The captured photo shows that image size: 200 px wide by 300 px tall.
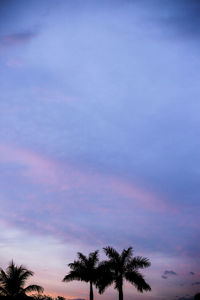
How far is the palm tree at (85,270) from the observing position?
37.6 m

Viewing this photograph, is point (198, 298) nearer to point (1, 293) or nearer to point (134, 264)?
point (134, 264)

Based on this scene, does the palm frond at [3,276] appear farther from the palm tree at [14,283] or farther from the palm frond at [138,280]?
the palm frond at [138,280]

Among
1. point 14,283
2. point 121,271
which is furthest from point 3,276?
point 121,271

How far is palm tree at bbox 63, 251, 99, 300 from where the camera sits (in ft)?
123

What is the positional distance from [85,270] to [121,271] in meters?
5.63

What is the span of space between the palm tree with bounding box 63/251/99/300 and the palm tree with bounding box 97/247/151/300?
2.40 metres

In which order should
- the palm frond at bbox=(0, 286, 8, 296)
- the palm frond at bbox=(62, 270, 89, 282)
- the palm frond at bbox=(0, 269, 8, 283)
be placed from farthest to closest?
the palm frond at bbox=(62, 270, 89, 282) < the palm frond at bbox=(0, 269, 8, 283) < the palm frond at bbox=(0, 286, 8, 296)

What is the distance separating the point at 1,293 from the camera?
32250mm

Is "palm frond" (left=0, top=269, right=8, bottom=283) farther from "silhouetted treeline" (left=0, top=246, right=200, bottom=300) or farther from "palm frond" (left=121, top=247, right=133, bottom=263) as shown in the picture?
"palm frond" (left=121, top=247, right=133, bottom=263)

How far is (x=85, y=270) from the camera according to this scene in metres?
38.1

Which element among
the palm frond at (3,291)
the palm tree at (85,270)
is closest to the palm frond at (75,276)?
the palm tree at (85,270)

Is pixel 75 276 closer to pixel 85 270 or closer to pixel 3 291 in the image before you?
pixel 85 270

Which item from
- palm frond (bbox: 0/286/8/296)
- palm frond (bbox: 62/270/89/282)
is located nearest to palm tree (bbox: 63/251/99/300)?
palm frond (bbox: 62/270/89/282)

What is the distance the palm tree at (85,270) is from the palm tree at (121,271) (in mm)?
2403
